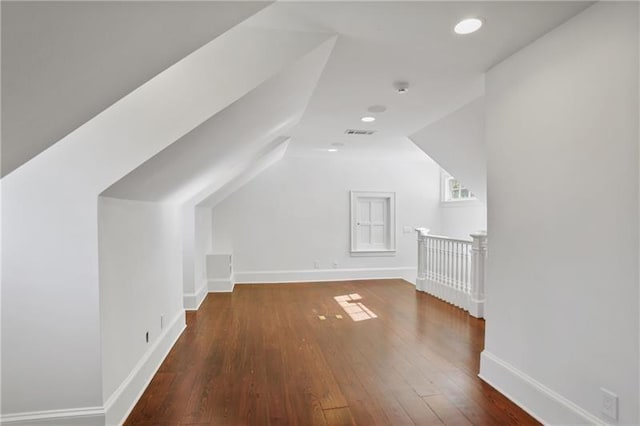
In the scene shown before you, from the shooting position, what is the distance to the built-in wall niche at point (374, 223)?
23.0 feet

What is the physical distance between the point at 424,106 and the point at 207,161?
7.24 feet

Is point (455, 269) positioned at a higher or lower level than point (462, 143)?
lower

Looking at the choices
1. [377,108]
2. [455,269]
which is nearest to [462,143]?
[377,108]

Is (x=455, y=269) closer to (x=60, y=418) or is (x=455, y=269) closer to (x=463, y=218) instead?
(x=463, y=218)

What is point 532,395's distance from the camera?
7.26 feet

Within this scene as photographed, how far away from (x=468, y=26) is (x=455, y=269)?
11.9ft

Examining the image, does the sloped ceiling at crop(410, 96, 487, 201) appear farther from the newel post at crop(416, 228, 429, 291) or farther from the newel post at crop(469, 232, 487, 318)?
the newel post at crop(416, 228, 429, 291)

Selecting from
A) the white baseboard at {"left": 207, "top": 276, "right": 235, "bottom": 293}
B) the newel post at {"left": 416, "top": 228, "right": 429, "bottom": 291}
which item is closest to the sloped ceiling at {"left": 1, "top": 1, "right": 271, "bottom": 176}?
the white baseboard at {"left": 207, "top": 276, "right": 235, "bottom": 293}

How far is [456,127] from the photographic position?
3891mm

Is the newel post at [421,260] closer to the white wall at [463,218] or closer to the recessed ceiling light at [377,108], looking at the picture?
the white wall at [463,218]

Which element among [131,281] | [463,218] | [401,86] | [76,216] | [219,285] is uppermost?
[401,86]

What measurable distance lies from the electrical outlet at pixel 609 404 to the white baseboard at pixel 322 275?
5.15 meters

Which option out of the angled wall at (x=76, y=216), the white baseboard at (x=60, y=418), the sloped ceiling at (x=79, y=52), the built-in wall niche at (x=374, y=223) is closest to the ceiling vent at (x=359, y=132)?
the built-in wall niche at (x=374, y=223)

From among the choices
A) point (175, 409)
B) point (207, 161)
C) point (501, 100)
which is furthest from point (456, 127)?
point (175, 409)
